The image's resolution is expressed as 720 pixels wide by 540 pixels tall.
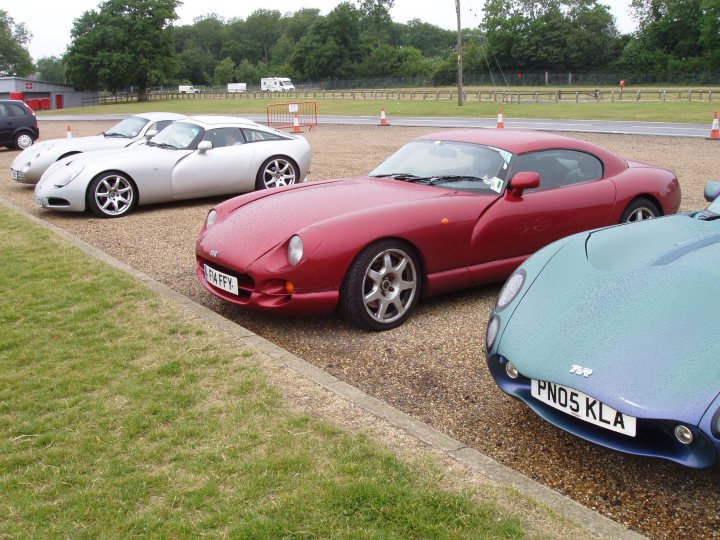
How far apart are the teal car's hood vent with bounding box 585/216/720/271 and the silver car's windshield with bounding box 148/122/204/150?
7.53m

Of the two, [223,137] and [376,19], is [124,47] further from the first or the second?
[223,137]

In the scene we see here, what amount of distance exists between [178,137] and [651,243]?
26.8 ft

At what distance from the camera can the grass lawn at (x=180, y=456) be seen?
278 cm

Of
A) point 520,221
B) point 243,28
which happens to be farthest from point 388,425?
point 243,28

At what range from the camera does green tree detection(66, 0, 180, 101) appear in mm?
78188

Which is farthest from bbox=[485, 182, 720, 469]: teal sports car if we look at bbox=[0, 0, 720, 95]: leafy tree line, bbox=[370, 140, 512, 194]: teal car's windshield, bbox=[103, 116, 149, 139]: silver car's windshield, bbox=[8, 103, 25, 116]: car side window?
bbox=[0, 0, 720, 95]: leafy tree line

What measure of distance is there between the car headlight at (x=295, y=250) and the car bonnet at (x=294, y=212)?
0.22ft

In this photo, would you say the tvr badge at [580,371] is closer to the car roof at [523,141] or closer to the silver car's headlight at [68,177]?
the car roof at [523,141]

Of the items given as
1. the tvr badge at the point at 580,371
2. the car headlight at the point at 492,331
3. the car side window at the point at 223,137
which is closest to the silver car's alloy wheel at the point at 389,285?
the car headlight at the point at 492,331

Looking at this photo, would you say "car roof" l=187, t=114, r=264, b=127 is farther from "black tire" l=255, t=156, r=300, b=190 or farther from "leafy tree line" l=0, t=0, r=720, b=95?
"leafy tree line" l=0, t=0, r=720, b=95

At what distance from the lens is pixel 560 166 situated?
6.16 m

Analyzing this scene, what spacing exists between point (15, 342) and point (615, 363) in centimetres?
380

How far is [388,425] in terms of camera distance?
358 cm

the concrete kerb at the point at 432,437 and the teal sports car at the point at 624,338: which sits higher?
the teal sports car at the point at 624,338
